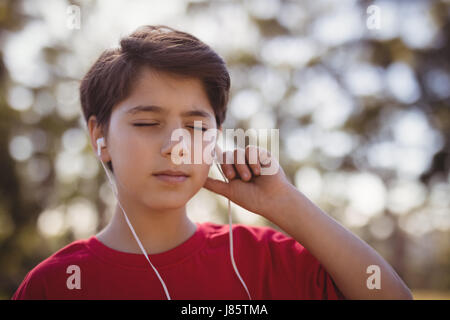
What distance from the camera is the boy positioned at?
1764 millimetres

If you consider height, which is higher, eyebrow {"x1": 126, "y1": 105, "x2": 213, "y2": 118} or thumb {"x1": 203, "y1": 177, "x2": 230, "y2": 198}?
eyebrow {"x1": 126, "y1": 105, "x2": 213, "y2": 118}

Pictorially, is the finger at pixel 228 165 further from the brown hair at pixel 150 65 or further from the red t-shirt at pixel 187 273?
the red t-shirt at pixel 187 273

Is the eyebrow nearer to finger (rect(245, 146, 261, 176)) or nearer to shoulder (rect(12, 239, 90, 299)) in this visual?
finger (rect(245, 146, 261, 176))

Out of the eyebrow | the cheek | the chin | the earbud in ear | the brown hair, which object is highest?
the brown hair

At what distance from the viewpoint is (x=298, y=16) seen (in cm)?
1175

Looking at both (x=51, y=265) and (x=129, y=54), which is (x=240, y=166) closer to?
(x=129, y=54)

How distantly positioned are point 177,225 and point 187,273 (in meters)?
0.28

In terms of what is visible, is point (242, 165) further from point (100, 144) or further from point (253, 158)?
point (100, 144)

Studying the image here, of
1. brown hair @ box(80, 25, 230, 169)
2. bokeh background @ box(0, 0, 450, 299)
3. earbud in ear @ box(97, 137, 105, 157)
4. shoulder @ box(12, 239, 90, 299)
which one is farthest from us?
bokeh background @ box(0, 0, 450, 299)

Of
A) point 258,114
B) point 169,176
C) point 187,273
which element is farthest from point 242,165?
point 258,114

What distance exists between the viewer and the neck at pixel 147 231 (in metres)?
1.96

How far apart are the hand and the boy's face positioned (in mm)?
166

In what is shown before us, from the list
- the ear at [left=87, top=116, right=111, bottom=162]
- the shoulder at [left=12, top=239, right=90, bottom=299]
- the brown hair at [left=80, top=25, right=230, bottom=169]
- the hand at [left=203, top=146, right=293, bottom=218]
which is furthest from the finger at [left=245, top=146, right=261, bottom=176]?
the shoulder at [left=12, top=239, right=90, bottom=299]

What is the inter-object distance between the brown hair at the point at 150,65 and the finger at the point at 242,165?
1.00 ft
